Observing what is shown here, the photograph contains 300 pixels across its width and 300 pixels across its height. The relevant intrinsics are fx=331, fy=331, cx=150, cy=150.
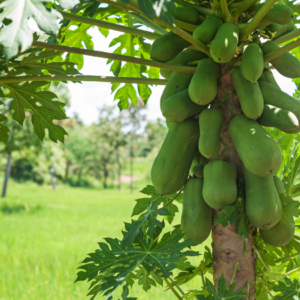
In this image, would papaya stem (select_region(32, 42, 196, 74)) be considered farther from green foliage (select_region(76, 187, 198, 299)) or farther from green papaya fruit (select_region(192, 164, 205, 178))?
green foliage (select_region(76, 187, 198, 299))

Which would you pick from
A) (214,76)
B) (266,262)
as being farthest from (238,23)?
(266,262)

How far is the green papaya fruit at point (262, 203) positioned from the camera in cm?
110

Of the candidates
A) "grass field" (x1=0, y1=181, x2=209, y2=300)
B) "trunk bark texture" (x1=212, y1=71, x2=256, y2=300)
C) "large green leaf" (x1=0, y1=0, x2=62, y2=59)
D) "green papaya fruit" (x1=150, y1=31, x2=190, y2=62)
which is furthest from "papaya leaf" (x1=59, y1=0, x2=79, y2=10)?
"grass field" (x1=0, y1=181, x2=209, y2=300)

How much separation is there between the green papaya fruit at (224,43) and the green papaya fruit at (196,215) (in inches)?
18.7

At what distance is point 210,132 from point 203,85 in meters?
0.17

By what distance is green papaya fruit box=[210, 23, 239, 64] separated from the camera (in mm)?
1102

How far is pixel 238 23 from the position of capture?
1.31m

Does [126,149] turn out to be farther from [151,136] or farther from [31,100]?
[31,100]

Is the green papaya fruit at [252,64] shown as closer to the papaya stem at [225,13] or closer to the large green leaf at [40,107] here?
the papaya stem at [225,13]

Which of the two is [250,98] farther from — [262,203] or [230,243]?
[230,243]

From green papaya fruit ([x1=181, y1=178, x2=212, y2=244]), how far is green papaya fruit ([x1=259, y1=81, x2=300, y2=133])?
395mm

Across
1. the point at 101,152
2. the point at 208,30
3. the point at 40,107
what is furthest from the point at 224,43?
the point at 101,152

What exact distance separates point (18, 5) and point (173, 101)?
0.60 meters

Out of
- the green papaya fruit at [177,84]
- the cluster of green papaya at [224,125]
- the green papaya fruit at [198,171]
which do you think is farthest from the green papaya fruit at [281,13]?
the green papaya fruit at [198,171]
